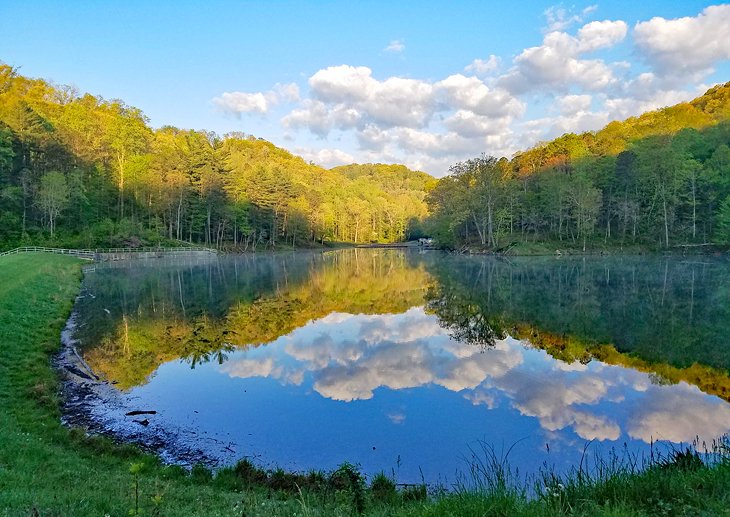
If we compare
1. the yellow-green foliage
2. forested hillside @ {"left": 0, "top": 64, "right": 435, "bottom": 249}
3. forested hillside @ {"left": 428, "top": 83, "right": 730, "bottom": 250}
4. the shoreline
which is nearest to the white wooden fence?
forested hillside @ {"left": 0, "top": 64, "right": 435, "bottom": 249}

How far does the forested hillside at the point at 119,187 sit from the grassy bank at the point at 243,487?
56686mm

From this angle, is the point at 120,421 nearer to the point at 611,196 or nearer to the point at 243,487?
the point at 243,487

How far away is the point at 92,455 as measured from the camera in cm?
910

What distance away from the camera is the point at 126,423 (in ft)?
37.6

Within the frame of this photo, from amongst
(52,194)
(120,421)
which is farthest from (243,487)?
(52,194)

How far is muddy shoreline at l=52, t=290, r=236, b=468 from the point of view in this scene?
32.4ft

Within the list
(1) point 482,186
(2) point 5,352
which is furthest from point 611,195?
(2) point 5,352

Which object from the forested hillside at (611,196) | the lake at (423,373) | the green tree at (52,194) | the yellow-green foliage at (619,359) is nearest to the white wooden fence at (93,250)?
the green tree at (52,194)

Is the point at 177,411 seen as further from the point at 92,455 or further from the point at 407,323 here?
the point at 407,323

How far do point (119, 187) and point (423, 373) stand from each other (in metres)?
75.8

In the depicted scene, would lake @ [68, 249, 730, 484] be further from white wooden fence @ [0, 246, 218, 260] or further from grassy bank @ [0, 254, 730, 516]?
white wooden fence @ [0, 246, 218, 260]

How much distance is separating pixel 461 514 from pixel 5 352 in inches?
667

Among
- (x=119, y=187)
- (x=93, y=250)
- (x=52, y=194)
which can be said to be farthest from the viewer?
(x=119, y=187)

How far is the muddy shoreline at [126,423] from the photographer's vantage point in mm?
9875
